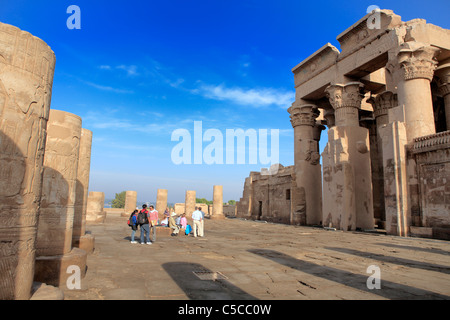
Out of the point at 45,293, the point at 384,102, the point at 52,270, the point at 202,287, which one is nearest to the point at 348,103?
the point at 384,102

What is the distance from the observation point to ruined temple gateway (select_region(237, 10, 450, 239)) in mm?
11570

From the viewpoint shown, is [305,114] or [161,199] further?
[161,199]

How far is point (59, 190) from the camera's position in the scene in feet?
16.0

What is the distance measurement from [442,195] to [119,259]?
11.3 metres

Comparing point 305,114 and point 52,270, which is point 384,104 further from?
point 52,270

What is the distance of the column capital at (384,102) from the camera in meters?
17.7

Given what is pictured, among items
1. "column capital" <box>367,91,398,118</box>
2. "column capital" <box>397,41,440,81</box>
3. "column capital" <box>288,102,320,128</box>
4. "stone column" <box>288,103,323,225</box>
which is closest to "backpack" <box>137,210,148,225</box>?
"column capital" <box>397,41,440,81</box>

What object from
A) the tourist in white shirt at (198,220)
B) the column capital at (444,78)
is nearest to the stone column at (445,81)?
the column capital at (444,78)

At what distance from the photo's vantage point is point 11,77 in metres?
2.75

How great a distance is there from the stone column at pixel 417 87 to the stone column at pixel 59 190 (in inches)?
495

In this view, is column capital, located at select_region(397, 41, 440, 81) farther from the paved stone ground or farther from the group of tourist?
the group of tourist

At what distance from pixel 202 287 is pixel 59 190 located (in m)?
2.89

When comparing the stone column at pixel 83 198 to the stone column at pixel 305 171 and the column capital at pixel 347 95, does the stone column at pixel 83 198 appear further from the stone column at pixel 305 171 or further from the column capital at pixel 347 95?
the stone column at pixel 305 171
